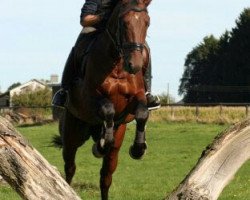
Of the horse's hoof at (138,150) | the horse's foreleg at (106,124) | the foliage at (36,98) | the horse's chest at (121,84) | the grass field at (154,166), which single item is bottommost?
the foliage at (36,98)

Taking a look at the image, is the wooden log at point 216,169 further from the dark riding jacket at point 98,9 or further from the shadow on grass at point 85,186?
the shadow on grass at point 85,186

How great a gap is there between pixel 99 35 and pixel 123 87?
103 cm

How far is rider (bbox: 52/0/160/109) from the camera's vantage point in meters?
9.79

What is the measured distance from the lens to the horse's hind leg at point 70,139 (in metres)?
Result: 11.2

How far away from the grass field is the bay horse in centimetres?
409

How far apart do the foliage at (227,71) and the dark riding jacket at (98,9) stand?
74633 mm

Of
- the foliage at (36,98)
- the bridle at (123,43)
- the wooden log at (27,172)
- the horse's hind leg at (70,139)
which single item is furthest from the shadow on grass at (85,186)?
the foliage at (36,98)

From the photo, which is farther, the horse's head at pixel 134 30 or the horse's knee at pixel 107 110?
the horse's knee at pixel 107 110

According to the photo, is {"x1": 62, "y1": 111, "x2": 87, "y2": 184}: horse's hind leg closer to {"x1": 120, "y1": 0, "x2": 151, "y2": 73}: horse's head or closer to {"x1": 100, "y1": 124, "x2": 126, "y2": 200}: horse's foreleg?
{"x1": 100, "y1": 124, "x2": 126, "y2": 200}: horse's foreleg

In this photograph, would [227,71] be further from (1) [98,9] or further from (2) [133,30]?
(2) [133,30]

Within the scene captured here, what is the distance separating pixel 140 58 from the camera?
27.1 feet

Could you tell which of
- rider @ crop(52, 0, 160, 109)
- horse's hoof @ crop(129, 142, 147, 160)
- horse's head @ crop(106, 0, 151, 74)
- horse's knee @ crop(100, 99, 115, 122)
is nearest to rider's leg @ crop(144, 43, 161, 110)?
rider @ crop(52, 0, 160, 109)

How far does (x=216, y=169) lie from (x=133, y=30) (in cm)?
386

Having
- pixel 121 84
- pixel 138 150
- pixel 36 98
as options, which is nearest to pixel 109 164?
pixel 138 150
